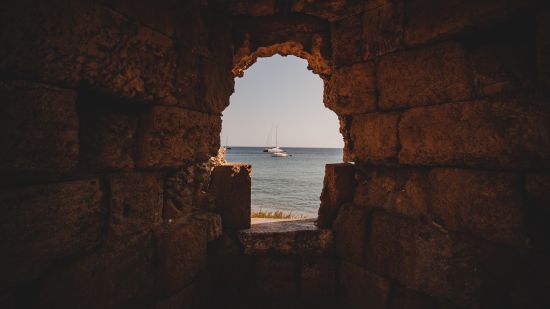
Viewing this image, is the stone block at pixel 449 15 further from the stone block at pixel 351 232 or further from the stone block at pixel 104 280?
the stone block at pixel 104 280

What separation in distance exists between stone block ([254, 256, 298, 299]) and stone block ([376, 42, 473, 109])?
6.39ft

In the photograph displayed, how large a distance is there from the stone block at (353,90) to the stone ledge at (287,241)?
1.37 m

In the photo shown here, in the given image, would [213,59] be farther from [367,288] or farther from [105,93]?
[367,288]

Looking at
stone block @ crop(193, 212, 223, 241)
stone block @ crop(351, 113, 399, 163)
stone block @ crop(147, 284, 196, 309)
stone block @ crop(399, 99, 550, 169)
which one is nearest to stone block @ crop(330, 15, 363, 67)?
stone block @ crop(351, 113, 399, 163)

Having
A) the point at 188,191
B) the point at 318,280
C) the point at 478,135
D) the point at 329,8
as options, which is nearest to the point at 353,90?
the point at 329,8

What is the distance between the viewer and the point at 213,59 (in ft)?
8.91

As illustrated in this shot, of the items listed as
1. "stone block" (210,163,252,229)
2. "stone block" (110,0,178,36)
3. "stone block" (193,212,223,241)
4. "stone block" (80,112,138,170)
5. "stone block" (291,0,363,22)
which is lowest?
"stone block" (193,212,223,241)

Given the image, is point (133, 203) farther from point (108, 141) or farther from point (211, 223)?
point (211, 223)

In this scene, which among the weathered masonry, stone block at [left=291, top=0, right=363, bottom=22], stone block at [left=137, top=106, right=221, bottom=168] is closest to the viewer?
the weathered masonry

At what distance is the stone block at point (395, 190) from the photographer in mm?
2472

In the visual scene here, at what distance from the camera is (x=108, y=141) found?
1964mm

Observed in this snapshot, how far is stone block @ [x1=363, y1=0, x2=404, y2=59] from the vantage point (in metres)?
2.53

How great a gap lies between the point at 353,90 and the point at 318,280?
6.83 feet

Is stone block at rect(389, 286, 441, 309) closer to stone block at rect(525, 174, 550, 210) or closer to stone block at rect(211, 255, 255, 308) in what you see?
stone block at rect(525, 174, 550, 210)
